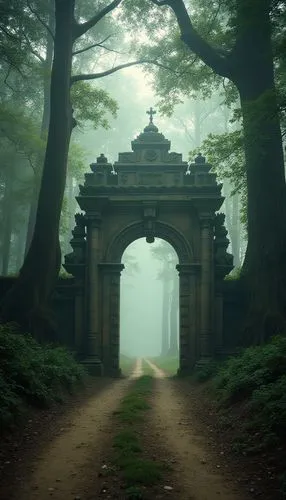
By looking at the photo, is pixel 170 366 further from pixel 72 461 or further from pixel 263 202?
pixel 72 461

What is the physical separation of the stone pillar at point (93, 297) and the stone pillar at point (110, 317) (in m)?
0.26

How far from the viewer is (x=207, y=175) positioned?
16.5m

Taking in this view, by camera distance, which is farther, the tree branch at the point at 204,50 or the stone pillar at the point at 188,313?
the stone pillar at the point at 188,313

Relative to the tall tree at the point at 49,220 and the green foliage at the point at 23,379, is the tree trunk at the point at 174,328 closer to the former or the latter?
the tall tree at the point at 49,220

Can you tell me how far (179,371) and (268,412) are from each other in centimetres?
971

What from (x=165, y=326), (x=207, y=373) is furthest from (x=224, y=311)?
(x=165, y=326)

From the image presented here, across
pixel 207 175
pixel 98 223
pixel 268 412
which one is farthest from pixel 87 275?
pixel 268 412

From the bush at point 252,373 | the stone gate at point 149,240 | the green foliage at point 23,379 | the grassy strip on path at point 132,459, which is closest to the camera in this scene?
the grassy strip on path at point 132,459

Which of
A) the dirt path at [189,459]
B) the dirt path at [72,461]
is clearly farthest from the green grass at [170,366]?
the dirt path at [72,461]

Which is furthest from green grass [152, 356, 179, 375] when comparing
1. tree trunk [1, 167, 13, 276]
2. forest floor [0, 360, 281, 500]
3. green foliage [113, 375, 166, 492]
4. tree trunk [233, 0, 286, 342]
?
green foliage [113, 375, 166, 492]

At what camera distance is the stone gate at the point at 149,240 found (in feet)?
52.0

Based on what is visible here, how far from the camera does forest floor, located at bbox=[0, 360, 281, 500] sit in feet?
15.9

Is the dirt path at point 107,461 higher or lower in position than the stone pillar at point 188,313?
lower

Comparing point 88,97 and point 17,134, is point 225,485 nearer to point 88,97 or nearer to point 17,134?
point 88,97
